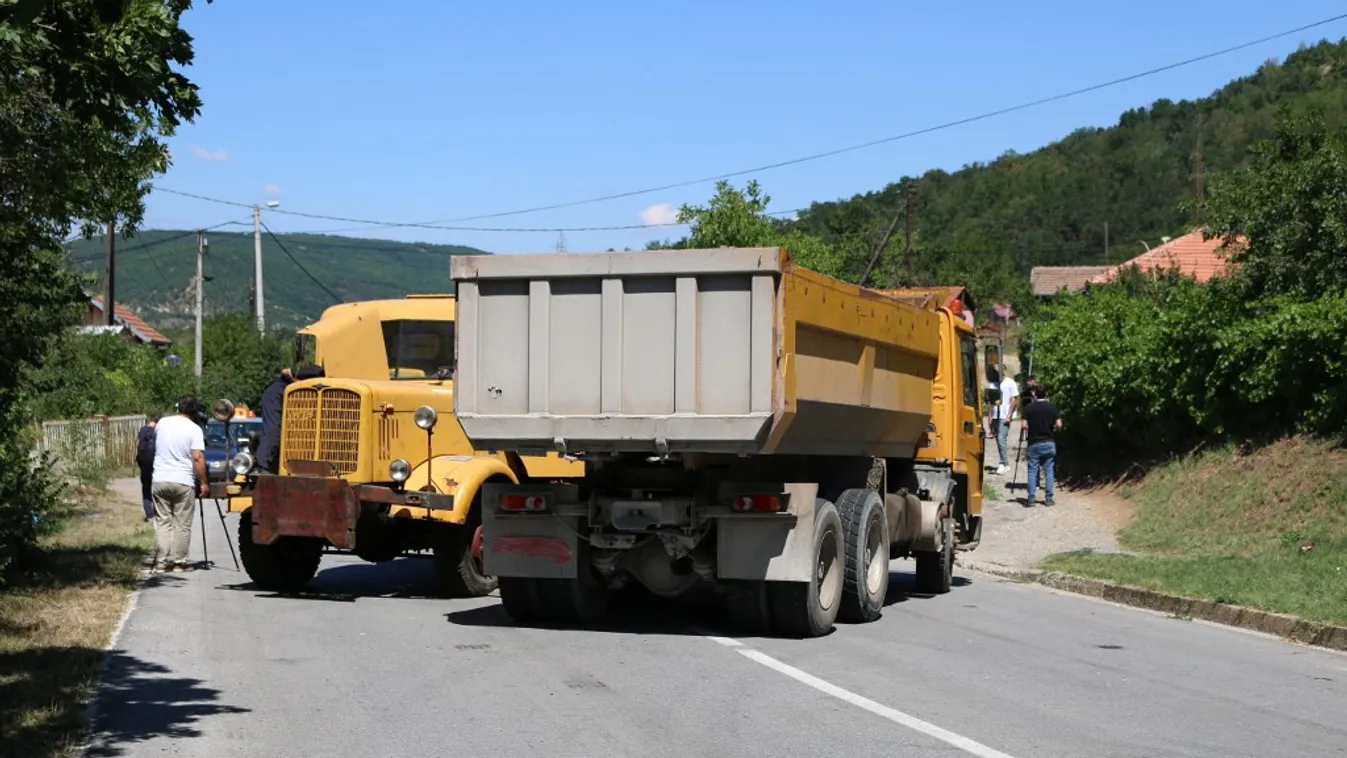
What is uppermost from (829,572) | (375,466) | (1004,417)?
(1004,417)

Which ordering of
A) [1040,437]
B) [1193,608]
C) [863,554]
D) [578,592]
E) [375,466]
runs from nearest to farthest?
[578,592]
[863,554]
[1193,608]
[375,466]
[1040,437]

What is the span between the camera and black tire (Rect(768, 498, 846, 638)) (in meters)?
11.8

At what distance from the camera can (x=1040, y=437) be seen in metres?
23.2

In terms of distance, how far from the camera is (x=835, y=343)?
12031mm

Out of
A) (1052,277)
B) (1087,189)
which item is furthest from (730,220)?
(1087,189)

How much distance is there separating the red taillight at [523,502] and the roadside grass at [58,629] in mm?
3128

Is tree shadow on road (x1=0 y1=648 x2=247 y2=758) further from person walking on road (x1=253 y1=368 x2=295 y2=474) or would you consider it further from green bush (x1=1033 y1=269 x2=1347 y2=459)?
green bush (x1=1033 y1=269 x2=1347 y2=459)

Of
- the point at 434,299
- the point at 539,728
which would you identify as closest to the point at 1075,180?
the point at 434,299

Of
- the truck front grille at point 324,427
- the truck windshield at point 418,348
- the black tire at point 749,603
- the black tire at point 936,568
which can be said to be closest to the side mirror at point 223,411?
the truck front grille at point 324,427

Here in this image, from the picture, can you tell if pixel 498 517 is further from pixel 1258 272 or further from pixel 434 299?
pixel 1258 272

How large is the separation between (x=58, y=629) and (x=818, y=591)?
19.2ft

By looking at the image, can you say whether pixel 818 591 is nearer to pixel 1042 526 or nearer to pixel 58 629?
pixel 58 629

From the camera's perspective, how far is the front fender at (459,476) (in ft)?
45.3

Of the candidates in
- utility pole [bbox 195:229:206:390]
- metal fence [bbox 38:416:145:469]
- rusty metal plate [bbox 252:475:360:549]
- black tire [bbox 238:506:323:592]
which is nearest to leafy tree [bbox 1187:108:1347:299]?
rusty metal plate [bbox 252:475:360:549]
